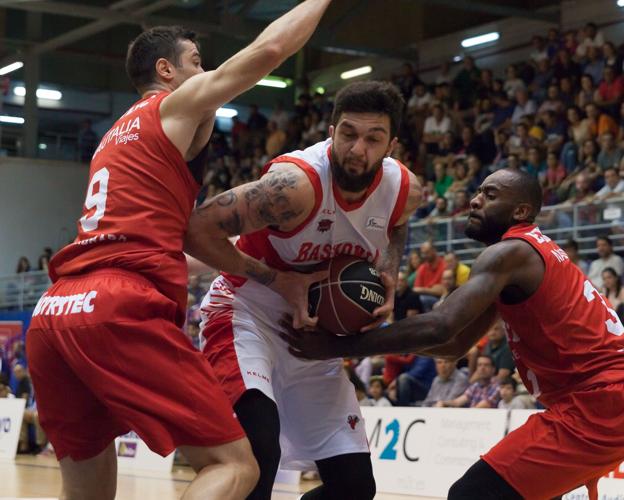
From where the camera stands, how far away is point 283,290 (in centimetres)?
473

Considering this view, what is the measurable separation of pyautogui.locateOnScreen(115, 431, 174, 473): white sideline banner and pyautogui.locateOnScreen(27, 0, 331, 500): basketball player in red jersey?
8.76m

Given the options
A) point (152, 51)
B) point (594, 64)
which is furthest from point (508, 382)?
point (594, 64)

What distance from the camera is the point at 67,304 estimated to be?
406cm

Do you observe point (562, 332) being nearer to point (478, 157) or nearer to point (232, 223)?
point (232, 223)

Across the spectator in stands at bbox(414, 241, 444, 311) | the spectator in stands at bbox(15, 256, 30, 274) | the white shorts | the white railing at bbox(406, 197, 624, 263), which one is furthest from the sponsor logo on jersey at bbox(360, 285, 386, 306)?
the spectator in stands at bbox(15, 256, 30, 274)

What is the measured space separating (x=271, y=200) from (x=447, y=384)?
711cm

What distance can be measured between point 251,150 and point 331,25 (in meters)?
3.07

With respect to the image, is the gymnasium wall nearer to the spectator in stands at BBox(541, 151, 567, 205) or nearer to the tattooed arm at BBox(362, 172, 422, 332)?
the spectator in stands at BBox(541, 151, 567, 205)

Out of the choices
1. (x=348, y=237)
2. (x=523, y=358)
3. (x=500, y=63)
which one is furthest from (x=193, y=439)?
(x=500, y=63)

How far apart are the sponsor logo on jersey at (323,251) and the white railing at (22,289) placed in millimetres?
16112

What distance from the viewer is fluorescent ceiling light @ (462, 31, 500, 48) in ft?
Answer: 70.0

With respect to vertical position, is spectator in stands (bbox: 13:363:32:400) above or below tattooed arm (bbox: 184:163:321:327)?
below

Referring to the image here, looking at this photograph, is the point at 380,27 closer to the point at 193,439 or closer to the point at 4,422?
the point at 4,422

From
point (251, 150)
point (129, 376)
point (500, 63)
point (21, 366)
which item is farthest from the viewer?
point (251, 150)
